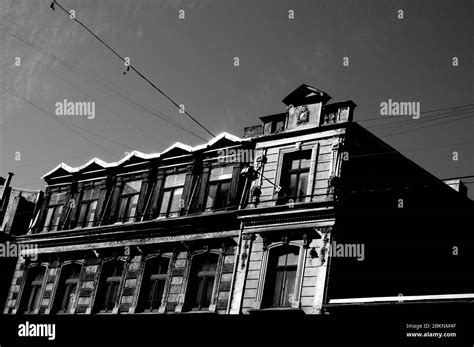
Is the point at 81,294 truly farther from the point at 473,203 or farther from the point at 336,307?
the point at 473,203

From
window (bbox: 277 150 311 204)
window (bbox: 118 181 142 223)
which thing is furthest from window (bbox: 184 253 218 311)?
window (bbox: 118 181 142 223)

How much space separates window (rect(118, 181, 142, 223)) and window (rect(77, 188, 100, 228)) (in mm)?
1733

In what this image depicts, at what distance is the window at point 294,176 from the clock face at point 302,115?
1263 mm

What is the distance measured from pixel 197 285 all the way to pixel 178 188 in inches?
188

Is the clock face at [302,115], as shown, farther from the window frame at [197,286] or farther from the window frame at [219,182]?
the window frame at [197,286]

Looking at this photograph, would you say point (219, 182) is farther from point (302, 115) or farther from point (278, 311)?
point (278, 311)

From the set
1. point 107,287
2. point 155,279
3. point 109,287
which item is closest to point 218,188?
point 155,279

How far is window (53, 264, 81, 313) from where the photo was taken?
1004 inches

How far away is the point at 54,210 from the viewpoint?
29000 mm

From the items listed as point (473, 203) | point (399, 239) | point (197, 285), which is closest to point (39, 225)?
point (197, 285)

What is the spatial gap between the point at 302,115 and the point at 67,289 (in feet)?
45.3

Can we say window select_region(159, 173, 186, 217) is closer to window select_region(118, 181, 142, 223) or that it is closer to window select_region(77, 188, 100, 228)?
window select_region(118, 181, 142, 223)

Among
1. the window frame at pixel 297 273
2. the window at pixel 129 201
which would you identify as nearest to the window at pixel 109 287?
the window at pixel 129 201

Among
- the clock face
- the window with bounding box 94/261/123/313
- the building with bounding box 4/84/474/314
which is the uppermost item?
the clock face
